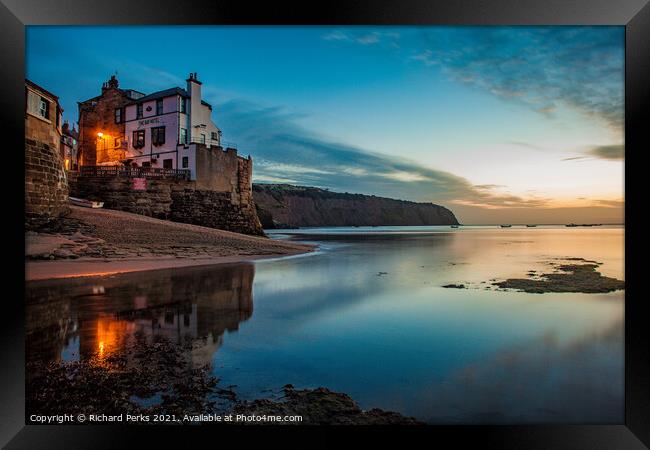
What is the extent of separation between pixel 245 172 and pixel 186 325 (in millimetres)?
15872

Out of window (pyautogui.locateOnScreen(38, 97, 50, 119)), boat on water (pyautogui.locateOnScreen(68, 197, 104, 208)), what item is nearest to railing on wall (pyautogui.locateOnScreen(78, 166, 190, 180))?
boat on water (pyautogui.locateOnScreen(68, 197, 104, 208))

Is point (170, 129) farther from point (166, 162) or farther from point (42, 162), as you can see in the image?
point (42, 162)

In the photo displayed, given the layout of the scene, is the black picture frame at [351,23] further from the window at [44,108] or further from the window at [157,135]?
the window at [157,135]

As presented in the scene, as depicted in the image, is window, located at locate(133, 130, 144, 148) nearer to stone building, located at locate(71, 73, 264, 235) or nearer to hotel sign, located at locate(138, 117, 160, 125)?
stone building, located at locate(71, 73, 264, 235)

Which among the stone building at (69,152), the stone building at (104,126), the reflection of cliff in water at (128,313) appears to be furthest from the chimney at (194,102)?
the reflection of cliff in water at (128,313)

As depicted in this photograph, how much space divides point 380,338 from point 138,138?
63.7 feet

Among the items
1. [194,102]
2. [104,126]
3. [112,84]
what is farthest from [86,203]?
[112,84]

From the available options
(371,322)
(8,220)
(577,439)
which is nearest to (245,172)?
(371,322)

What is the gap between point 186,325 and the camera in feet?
15.2

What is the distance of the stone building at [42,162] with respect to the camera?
903cm

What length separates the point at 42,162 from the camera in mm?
9547

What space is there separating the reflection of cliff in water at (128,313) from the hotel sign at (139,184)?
9508 millimetres

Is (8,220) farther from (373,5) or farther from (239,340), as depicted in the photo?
(373,5)

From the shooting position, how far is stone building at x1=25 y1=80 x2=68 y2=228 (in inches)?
356
